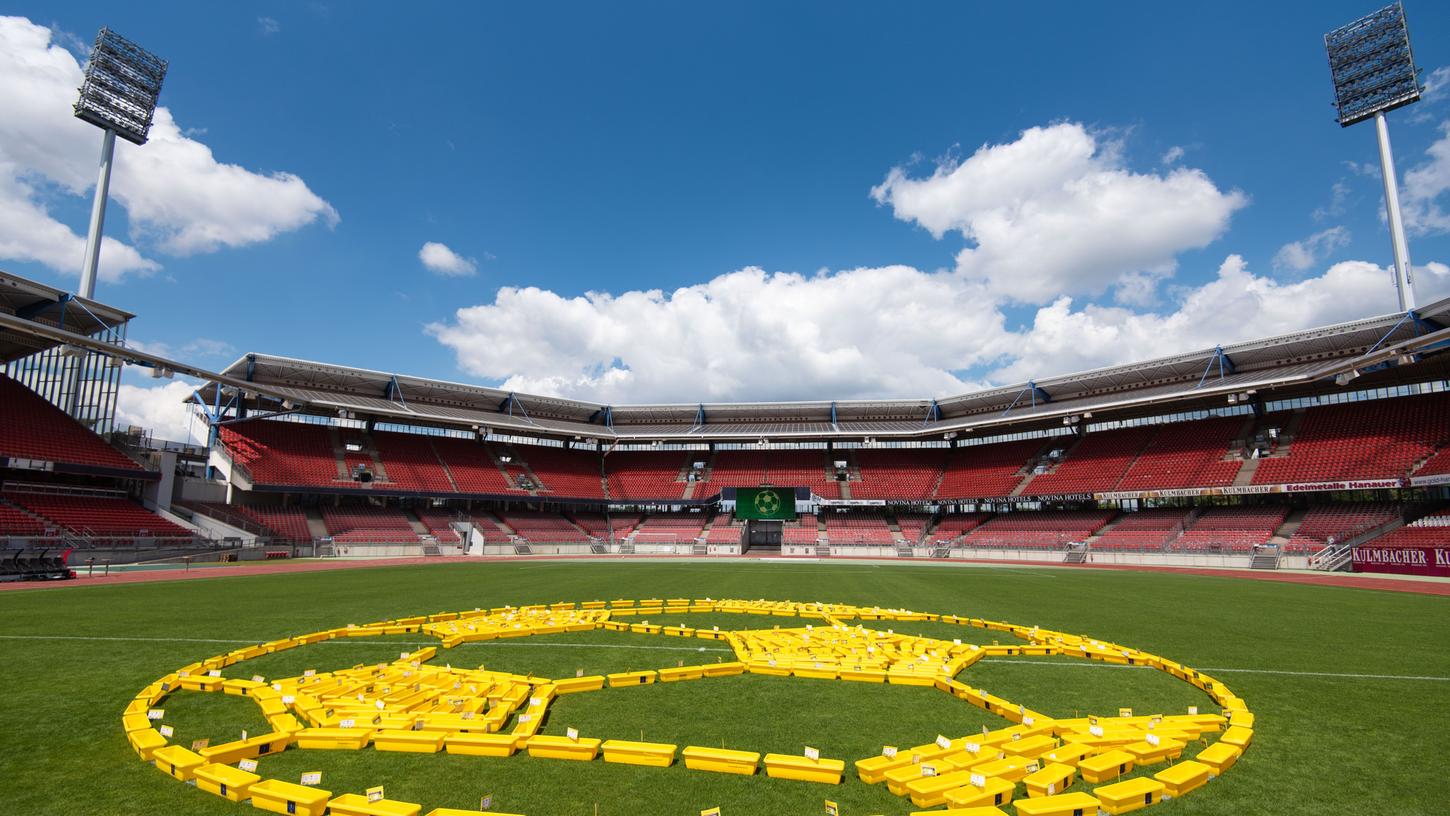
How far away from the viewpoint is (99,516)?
34.5m

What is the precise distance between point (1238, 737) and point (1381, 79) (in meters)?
54.9

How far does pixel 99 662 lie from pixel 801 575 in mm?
25143

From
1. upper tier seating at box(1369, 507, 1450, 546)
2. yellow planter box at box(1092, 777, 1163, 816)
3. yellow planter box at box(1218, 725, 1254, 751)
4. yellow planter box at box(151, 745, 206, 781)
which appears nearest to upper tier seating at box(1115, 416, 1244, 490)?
upper tier seating at box(1369, 507, 1450, 546)

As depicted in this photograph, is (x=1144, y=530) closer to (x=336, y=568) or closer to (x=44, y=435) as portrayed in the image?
(x=336, y=568)

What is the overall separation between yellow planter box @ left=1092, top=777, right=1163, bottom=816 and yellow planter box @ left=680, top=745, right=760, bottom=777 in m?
3.17

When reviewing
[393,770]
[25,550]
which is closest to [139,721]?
[393,770]

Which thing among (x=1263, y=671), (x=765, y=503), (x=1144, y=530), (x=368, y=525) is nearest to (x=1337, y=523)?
(x=1144, y=530)

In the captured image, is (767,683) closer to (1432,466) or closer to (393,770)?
(393,770)

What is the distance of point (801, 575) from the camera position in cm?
3105

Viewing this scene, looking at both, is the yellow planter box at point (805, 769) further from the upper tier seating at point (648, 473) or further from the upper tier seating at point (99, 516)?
the upper tier seating at point (648, 473)

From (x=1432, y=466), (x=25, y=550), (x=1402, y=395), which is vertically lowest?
(x=25, y=550)

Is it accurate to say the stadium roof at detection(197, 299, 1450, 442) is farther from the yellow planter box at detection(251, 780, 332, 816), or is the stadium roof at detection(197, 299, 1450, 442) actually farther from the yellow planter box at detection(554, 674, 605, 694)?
the yellow planter box at detection(251, 780, 332, 816)

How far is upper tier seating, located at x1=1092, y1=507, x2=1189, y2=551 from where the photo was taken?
4200 cm

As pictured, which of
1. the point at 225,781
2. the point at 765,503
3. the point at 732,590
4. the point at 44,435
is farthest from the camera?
the point at 765,503
